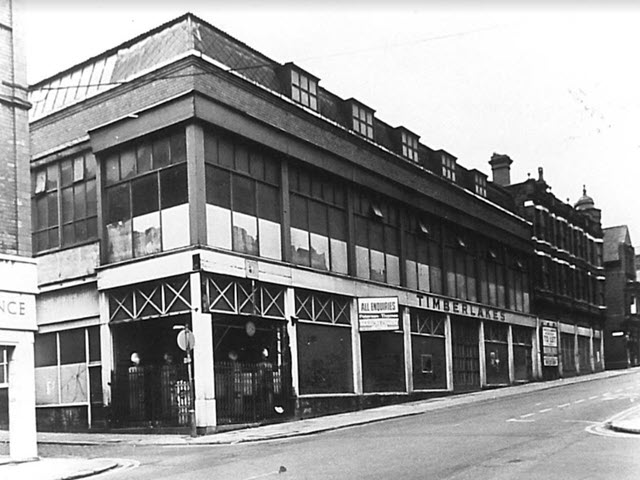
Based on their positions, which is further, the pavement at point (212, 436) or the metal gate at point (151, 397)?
the metal gate at point (151, 397)

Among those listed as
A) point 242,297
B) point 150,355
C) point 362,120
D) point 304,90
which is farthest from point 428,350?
point 150,355

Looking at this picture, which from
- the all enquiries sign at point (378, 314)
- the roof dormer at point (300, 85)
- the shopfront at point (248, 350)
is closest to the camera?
the shopfront at point (248, 350)

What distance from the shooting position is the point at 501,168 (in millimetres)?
61219

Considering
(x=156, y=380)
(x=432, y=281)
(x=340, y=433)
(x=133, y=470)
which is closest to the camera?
(x=133, y=470)

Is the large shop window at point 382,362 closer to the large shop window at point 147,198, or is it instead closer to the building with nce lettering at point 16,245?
the large shop window at point 147,198

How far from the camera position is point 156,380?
2758cm

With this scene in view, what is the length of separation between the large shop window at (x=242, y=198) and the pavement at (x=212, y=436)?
232 inches

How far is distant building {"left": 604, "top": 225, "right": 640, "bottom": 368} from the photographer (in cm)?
7475

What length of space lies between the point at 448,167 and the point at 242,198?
61.3 feet

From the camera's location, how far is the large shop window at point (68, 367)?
3014cm

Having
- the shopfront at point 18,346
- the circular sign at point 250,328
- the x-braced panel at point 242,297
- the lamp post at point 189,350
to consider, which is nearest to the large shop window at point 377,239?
the x-braced panel at point 242,297

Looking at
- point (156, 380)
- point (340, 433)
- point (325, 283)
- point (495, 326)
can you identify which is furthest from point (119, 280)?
point (495, 326)

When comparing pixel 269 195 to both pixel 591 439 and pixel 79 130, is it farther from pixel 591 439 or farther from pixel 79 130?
pixel 591 439

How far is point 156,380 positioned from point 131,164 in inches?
282
